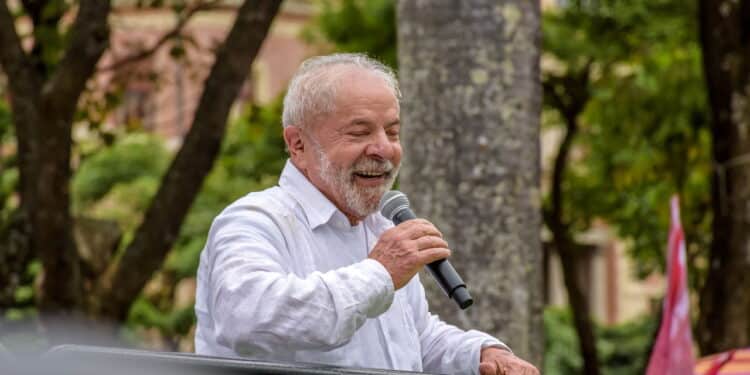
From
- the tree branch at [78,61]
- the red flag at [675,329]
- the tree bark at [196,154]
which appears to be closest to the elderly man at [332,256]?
the red flag at [675,329]

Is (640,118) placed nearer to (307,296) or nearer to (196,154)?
(196,154)

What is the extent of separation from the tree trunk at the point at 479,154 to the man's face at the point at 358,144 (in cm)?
268

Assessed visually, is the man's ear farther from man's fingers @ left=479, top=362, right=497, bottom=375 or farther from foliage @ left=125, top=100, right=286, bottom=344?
foliage @ left=125, top=100, right=286, bottom=344

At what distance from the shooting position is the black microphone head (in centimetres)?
342

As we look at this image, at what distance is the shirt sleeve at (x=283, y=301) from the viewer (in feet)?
10.0

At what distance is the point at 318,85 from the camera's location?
3.38 meters

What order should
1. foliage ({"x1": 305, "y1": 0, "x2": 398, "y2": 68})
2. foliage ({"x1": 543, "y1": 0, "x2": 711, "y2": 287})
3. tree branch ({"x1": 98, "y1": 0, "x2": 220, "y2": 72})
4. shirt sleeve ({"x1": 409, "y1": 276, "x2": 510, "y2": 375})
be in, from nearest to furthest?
shirt sleeve ({"x1": 409, "y1": 276, "x2": 510, "y2": 375}) < tree branch ({"x1": 98, "y1": 0, "x2": 220, "y2": 72}) < foliage ({"x1": 543, "y1": 0, "x2": 711, "y2": 287}) < foliage ({"x1": 305, "y1": 0, "x2": 398, "y2": 68})

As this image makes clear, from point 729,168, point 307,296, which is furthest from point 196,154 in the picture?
point 307,296

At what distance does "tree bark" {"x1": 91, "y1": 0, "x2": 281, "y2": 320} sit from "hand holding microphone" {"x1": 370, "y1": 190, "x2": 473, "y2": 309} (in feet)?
16.5

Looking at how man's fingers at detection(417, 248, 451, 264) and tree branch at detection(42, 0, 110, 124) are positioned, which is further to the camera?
tree branch at detection(42, 0, 110, 124)

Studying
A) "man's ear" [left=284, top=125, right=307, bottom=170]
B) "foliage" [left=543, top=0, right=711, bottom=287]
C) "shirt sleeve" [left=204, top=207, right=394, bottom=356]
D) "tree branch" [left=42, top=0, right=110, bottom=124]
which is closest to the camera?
"shirt sleeve" [left=204, top=207, right=394, bottom=356]

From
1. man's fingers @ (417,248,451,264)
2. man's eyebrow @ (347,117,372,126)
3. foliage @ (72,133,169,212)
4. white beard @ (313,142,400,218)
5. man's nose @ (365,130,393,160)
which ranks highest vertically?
man's eyebrow @ (347,117,372,126)

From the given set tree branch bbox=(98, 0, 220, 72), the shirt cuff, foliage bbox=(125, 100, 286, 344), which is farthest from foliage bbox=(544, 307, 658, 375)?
the shirt cuff

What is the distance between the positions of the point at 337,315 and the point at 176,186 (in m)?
5.34
